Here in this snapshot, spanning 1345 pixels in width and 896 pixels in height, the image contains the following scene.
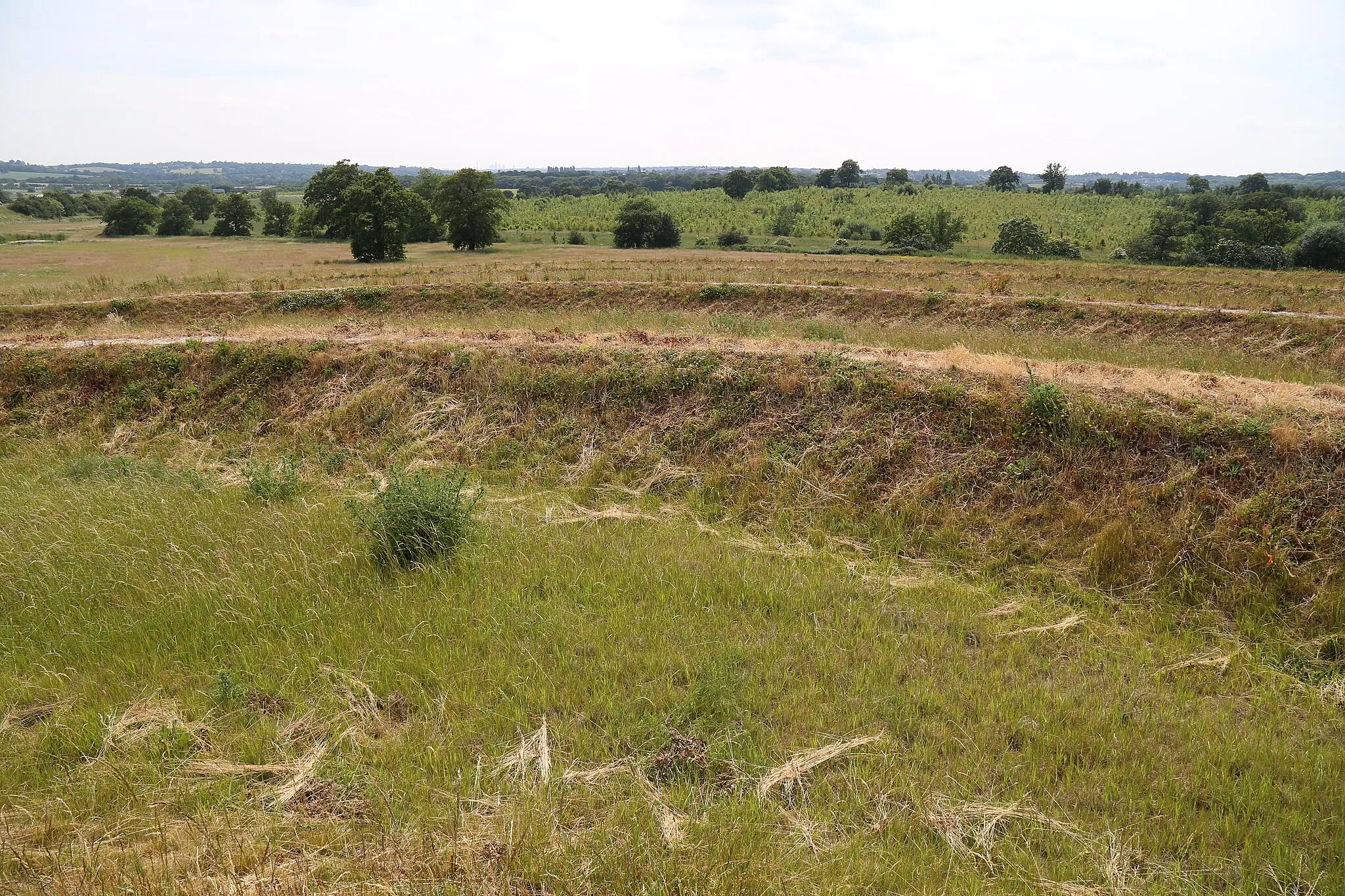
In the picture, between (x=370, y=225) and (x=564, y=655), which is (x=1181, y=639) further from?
(x=370, y=225)

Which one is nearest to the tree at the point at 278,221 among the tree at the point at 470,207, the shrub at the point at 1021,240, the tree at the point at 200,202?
the tree at the point at 200,202

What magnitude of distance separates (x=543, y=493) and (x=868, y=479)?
485 centimetres

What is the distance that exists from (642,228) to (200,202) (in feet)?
260

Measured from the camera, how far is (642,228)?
210 feet

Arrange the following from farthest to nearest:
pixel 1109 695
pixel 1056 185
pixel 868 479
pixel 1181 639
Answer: pixel 1056 185 → pixel 868 479 → pixel 1181 639 → pixel 1109 695

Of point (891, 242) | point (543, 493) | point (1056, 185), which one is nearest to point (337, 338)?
point (543, 493)

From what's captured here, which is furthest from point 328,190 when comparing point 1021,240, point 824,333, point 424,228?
point 824,333

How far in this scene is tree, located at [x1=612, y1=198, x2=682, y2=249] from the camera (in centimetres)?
6344

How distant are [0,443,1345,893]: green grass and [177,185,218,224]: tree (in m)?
117

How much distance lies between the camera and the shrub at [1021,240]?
5272cm

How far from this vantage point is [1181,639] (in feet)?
23.2

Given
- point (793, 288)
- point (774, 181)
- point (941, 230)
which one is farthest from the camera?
point (774, 181)

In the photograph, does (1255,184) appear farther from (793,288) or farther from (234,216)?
(234,216)

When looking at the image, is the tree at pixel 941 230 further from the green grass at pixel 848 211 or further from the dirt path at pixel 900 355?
the dirt path at pixel 900 355
